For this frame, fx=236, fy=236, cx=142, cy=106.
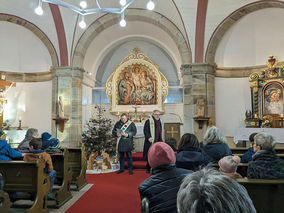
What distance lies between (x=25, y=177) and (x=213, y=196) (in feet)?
11.8

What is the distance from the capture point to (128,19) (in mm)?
10352

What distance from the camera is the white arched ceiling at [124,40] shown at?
10.9 metres

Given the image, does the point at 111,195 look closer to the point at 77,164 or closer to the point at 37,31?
the point at 77,164

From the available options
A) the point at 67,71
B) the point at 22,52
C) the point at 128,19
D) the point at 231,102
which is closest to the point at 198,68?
the point at 231,102

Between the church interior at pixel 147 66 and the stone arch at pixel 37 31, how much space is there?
0.13 ft

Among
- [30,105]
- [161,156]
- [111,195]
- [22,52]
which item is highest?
[22,52]

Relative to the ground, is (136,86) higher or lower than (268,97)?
higher

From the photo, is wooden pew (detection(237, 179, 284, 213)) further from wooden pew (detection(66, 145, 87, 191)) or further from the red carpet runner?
wooden pew (detection(66, 145, 87, 191))

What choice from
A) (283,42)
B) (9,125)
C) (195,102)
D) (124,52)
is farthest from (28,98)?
(283,42)

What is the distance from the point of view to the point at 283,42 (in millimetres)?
8883

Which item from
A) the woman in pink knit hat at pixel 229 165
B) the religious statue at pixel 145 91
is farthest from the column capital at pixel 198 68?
the woman in pink knit hat at pixel 229 165

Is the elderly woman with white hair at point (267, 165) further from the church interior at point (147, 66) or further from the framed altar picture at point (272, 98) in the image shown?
the framed altar picture at point (272, 98)

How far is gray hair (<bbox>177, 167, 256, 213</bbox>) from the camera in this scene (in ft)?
2.14

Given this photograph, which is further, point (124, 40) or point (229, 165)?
point (124, 40)
